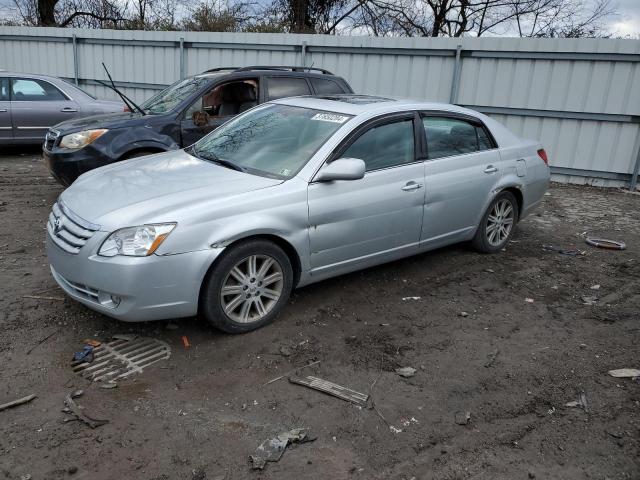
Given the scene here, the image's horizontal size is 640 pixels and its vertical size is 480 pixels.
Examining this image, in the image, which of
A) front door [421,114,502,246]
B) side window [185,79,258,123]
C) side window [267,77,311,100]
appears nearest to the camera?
front door [421,114,502,246]

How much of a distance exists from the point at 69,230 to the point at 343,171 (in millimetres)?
1968

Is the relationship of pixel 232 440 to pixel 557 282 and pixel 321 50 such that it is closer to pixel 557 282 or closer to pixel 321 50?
pixel 557 282

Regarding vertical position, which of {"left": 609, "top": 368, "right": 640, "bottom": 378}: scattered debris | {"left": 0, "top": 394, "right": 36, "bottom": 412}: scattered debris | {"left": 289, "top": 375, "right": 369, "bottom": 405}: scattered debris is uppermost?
{"left": 609, "top": 368, "right": 640, "bottom": 378}: scattered debris

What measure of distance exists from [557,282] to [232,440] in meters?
3.78

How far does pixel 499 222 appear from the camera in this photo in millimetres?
6051

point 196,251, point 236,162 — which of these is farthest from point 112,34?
point 196,251

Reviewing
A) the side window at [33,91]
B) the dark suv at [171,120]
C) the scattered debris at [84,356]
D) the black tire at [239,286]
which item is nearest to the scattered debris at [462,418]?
the black tire at [239,286]

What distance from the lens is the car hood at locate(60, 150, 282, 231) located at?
3715 mm

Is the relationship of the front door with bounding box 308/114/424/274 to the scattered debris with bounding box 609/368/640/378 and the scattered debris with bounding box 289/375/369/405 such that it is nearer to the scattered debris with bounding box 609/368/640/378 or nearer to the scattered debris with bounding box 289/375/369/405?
the scattered debris with bounding box 289/375/369/405

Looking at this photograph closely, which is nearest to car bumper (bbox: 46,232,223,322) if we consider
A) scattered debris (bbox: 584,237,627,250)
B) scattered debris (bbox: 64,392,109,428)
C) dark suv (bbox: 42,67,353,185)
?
scattered debris (bbox: 64,392,109,428)

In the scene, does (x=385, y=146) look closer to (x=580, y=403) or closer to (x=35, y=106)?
(x=580, y=403)

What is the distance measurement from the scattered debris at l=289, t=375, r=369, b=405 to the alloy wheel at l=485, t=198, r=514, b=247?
3068 millimetres

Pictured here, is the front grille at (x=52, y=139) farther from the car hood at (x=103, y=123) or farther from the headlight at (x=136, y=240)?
the headlight at (x=136, y=240)

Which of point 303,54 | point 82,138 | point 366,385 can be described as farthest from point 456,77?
point 366,385
